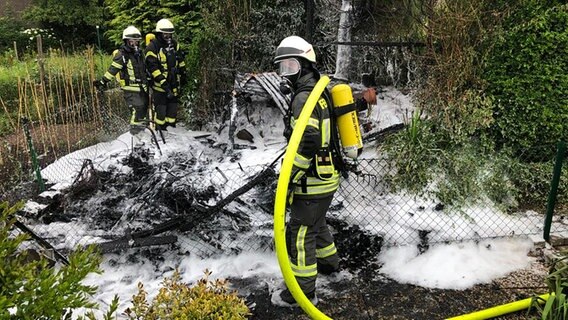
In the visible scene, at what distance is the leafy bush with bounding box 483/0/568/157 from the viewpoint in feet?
15.4

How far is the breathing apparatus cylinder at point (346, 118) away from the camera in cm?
351

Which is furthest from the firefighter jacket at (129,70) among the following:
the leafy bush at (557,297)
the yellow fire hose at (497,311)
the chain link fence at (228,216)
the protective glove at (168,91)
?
the leafy bush at (557,297)

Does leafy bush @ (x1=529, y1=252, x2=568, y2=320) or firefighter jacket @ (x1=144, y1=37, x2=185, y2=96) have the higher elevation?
firefighter jacket @ (x1=144, y1=37, x2=185, y2=96)

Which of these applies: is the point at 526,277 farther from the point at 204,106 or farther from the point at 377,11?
the point at 204,106

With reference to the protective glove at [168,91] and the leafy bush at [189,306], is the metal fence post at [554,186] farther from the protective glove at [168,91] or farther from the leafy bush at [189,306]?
the protective glove at [168,91]

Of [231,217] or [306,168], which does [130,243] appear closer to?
[231,217]

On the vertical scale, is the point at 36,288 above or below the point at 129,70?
below

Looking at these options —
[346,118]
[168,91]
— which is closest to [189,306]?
[346,118]

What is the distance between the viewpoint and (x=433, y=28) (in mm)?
5215

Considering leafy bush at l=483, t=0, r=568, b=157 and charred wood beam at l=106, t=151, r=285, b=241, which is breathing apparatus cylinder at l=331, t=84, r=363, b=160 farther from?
leafy bush at l=483, t=0, r=568, b=157

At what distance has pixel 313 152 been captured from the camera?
3391 millimetres

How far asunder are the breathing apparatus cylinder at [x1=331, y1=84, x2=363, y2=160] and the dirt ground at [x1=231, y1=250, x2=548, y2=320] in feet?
3.91

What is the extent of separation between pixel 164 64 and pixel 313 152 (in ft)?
14.7

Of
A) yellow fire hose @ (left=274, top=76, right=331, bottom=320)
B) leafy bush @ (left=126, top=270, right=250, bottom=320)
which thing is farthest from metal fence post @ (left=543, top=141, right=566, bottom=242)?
leafy bush @ (left=126, top=270, right=250, bottom=320)
